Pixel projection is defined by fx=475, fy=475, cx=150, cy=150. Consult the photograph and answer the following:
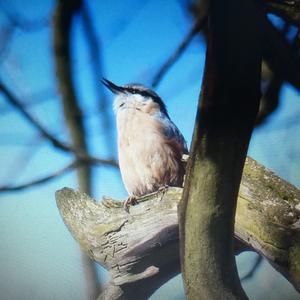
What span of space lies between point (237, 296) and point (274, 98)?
20.8 inches

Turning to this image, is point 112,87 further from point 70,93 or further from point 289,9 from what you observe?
point 289,9

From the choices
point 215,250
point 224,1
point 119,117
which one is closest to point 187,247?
point 215,250

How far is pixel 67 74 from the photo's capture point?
133cm

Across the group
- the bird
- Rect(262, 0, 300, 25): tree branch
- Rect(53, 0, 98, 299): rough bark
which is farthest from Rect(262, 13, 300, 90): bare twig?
Rect(53, 0, 98, 299): rough bark

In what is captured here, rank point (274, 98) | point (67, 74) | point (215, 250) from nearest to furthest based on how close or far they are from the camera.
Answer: point (215, 250) < point (274, 98) < point (67, 74)

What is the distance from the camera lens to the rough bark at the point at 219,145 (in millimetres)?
740

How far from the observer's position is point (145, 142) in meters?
1.31

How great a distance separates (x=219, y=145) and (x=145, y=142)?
54cm

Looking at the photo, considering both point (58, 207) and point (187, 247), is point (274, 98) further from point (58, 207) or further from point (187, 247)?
point (58, 207)

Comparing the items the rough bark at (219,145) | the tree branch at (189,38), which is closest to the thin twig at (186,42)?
the tree branch at (189,38)

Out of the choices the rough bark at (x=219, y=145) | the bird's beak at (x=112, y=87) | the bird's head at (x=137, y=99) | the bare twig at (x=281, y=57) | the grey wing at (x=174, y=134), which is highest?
the bird's beak at (x=112, y=87)

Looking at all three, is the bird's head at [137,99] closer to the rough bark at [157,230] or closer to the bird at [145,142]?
the bird at [145,142]

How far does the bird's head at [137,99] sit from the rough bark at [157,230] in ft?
1.02

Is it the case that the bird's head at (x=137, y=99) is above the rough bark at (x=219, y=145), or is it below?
above
